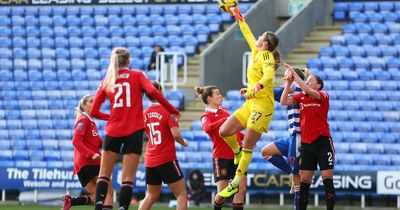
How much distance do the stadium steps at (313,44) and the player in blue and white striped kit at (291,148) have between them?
11.4m

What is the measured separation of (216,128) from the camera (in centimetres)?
1655

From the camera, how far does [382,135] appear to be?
2512cm

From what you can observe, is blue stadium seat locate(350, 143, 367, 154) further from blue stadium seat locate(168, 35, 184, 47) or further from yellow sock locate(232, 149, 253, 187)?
yellow sock locate(232, 149, 253, 187)

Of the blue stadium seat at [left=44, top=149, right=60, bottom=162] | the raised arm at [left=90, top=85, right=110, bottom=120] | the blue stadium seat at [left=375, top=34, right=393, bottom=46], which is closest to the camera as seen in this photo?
the raised arm at [left=90, top=85, right=110, bottom=120]

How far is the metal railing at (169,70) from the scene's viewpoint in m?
27.5

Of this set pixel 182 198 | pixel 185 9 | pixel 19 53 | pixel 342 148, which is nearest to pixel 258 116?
pixel 182 198

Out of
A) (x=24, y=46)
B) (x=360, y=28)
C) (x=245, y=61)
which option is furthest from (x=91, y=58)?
(x=360, y=28)

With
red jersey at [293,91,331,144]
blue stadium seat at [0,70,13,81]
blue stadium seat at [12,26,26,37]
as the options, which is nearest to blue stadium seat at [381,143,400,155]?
red jersey at [293,91,331,144]

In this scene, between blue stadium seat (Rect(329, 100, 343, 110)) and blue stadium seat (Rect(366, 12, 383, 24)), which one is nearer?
blue stadium seat (Rect(329, 100, 343, 110))

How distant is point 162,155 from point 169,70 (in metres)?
13.1

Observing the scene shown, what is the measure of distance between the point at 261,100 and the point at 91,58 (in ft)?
48.6

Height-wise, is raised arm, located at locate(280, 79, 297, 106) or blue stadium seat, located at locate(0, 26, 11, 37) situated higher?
blue stadium seat, located at locate(0, 26, 11, 37)

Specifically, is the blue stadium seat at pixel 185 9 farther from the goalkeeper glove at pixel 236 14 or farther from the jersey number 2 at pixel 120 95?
the jersey number 2 at pixel 120 95

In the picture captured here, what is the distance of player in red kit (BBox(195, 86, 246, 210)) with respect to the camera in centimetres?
1653
